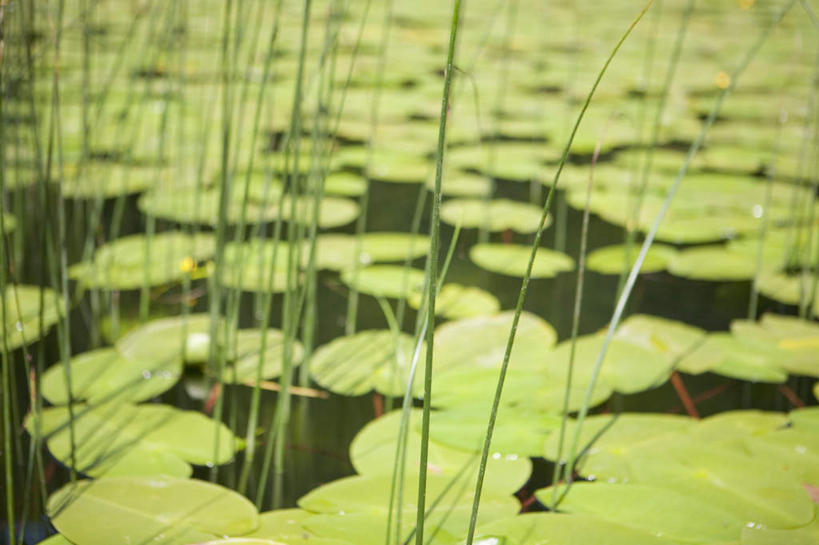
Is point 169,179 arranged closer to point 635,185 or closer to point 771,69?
point 635,185

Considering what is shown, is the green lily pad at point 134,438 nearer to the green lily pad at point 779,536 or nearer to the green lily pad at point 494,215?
the green lily pad at point 779,536

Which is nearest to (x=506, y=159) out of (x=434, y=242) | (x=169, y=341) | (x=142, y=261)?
(x=142, y=261)

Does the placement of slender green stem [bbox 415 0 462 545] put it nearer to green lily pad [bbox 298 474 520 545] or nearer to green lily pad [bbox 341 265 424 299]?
green lily pad [bbox 298 474 520 545]

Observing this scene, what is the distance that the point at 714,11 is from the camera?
4.26 metres

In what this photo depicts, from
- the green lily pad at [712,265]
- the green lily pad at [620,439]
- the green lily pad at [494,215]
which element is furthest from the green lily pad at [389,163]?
the green lily pad at [620,439]

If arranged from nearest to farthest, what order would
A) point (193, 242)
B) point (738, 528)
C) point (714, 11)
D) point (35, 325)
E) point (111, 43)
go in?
point (738, 528) < point (35, 325) < point (193, 242) < point (111, 43) < point (714, 11)

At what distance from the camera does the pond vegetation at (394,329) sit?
73cm

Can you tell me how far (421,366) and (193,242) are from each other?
0.50 m

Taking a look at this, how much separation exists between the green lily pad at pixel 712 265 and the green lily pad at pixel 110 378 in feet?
3.00

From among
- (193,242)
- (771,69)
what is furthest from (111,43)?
(771,69)

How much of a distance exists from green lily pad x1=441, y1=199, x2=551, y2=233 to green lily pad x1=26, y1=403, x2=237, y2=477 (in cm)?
79

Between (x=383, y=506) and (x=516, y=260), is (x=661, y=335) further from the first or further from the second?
(x=383, y=506)

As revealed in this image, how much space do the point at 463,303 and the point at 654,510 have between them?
0.56 m

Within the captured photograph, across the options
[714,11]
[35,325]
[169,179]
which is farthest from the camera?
[714,11]
